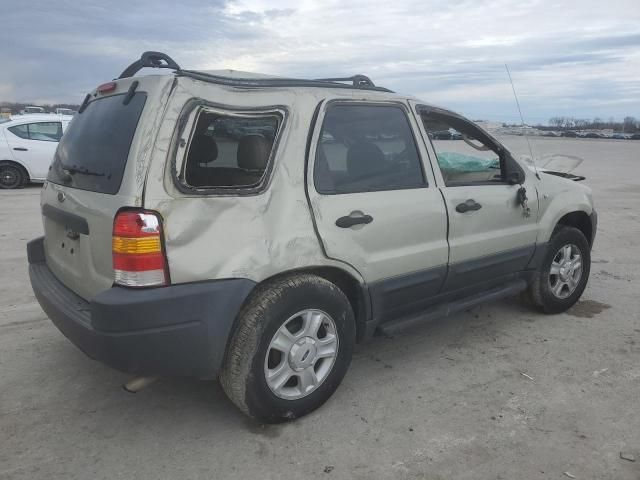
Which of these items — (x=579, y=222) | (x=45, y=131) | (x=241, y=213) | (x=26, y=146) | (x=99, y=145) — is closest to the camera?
(x=241, y=213)

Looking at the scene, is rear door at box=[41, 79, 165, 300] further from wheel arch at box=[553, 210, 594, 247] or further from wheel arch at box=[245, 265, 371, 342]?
wheel arch at box=[553, 210, 594, 247]

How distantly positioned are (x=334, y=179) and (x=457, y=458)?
156cm

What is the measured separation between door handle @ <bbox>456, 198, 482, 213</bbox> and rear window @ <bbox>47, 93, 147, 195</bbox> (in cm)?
204

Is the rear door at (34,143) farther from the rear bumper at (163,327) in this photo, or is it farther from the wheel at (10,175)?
the rear bumper at (163,327)

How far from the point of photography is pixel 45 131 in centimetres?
1159

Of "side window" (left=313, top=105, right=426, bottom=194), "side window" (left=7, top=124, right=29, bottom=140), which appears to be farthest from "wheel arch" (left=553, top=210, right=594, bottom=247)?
"side window" (left=7, top=124, right=29, bottom=140)

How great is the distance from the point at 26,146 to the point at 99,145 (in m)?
10.0

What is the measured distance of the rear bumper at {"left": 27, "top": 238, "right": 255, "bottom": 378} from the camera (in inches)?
93.5

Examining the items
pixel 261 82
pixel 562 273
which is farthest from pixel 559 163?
pixel 261 82

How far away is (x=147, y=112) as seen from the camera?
2.51 metres

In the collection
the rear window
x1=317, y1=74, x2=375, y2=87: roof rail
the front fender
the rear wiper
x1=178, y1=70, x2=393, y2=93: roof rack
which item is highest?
x1=317, y1=74, x2=375, y2=87: roof rail

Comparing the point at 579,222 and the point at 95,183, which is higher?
the point at 95,183

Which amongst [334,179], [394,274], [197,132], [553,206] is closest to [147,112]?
[197,132]

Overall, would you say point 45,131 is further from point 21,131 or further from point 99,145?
point 99,145
